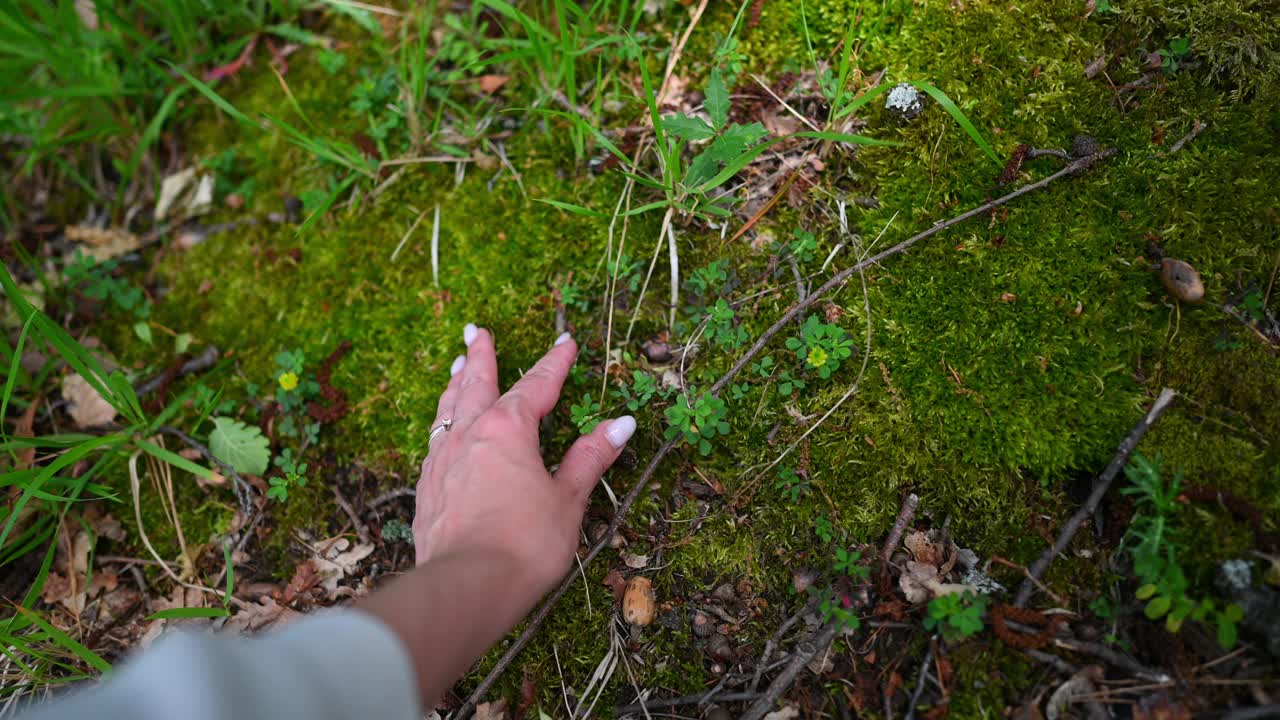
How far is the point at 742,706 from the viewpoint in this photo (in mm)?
2357

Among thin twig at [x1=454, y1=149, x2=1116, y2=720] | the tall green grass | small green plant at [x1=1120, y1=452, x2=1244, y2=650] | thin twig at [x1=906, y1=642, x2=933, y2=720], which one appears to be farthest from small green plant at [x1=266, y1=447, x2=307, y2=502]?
small green plant at [x1=1120, y1=452, x2=1244, y2=650]

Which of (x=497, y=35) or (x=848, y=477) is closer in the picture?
(x=848, y=477)

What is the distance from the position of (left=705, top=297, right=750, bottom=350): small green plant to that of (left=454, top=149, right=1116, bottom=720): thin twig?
63 millimetres

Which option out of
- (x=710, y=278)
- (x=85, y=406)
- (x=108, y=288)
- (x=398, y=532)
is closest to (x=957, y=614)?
(x=710, y=278)

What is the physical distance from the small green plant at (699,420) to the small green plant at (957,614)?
0.94 meters

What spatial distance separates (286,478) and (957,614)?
283 centimetres

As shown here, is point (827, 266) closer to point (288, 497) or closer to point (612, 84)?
point (612, 84)

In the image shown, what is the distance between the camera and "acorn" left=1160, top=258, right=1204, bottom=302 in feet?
7.55

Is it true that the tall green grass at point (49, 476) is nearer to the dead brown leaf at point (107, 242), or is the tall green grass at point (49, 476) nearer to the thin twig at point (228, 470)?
the thin twig at point (228, 470)

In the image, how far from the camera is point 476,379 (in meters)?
2.73

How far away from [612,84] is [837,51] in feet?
3.45

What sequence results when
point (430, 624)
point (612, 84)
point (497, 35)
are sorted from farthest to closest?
point (497, 35), point (612, 84), point (430, 624)

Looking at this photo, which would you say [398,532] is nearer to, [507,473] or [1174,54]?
[507,473]

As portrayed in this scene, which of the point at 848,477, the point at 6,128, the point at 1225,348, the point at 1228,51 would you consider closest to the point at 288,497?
the point at 848,477
